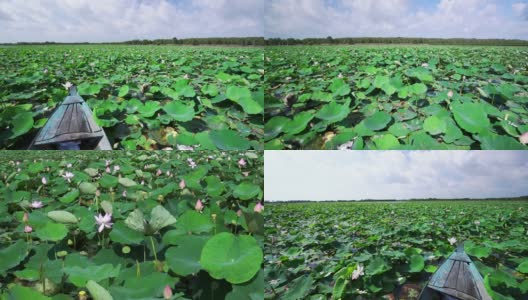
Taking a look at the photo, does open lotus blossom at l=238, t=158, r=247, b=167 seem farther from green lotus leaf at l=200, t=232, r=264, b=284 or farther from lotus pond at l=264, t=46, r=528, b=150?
green lotus leaf at l=200, t=232, r=264, b=284

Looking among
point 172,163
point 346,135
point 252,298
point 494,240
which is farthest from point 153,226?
point 494,240

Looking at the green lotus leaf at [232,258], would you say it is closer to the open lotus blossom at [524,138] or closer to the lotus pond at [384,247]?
the lotus pond at [384,247]

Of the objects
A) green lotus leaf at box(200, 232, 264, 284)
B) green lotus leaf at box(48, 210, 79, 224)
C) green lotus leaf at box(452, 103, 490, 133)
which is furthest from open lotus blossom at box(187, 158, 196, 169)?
green lotus leaf at box(452, 103, 490, 133)

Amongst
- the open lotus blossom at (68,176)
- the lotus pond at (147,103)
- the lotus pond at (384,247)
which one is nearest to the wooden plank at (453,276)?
the lotus pond at (384,247)

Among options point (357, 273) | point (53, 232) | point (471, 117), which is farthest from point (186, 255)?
point (471, 117)

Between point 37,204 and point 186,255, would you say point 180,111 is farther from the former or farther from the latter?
point 186,255

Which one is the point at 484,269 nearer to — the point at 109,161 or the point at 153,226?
the point at 153,226
